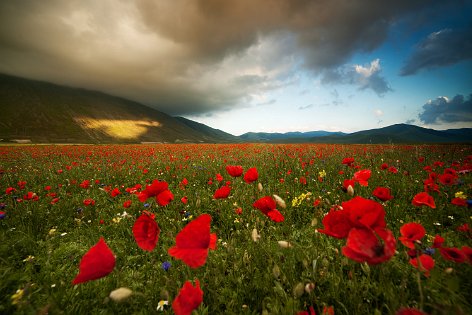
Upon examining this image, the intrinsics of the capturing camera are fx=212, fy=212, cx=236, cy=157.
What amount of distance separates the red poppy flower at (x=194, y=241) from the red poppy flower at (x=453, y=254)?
1383 mm

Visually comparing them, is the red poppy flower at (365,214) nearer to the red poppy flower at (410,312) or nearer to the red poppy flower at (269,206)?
the red poppy flower at (410,312)

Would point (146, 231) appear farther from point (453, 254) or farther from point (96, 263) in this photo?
point (453, 254)

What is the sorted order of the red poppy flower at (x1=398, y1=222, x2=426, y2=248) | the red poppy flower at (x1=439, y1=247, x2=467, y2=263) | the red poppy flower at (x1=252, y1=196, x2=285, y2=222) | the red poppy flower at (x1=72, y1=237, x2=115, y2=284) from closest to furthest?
the red poppy flower at (x1=72, y1=237, x2=115, y2=284)
the red poppy flower at (x1=439, y1=247, x2=467, y2=263)
the red poppy flower at (x1=398, y1=222, x2=426, y2=248)
the red poppy flower at (x1=252, y1=196, x2=285, y2=222)

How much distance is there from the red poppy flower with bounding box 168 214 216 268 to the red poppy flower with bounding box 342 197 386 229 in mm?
708

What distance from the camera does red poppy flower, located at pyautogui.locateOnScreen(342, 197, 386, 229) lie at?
920 millimetres

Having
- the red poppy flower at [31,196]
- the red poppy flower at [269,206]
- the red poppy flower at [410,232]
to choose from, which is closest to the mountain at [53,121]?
the red poppy flower at [31,196]

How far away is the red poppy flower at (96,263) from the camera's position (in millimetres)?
1073

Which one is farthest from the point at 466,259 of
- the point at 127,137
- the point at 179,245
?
the point at 127,137

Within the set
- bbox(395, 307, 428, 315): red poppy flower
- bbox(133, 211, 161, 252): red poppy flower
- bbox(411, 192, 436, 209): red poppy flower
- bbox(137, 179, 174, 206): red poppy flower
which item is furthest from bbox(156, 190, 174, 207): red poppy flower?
bbox(411, 192, 436, 209): red poppy flower

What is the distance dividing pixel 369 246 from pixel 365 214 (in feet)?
0.44

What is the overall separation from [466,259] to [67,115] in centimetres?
22428

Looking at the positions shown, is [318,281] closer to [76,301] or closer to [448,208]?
[76,301]

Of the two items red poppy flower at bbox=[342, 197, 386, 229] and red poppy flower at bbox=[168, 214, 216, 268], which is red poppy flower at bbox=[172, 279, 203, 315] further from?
red poppy flower at bbox=[342, 197, 386, 229]

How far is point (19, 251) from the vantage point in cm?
311
